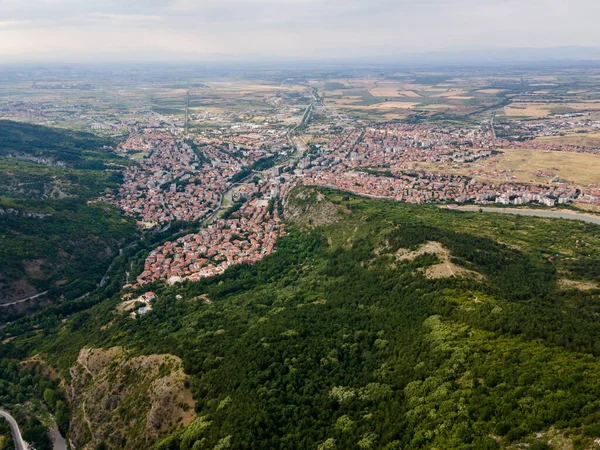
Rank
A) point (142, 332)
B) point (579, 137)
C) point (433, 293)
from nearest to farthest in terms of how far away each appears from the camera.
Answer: point (433, 293), point (142, 332), point (579, 137)

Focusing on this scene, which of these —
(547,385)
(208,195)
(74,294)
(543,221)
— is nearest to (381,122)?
(208,195)

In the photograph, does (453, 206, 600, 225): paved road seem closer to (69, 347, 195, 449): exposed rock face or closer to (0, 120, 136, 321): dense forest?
(69, 347, 195, 449): exposed rock face

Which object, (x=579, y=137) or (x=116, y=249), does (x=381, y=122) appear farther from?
(x=116, y=249)

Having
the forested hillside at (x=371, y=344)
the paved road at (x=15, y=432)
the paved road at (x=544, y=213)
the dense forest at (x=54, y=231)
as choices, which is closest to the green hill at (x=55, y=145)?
the dense forest at (x=54, y=231)

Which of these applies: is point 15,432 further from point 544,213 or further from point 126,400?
point 544,213

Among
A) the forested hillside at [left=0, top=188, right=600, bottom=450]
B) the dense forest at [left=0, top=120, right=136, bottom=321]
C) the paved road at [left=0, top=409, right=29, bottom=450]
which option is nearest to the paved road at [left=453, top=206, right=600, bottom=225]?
the forested hillside at [left=0, top=188, right=600, bottom=450]

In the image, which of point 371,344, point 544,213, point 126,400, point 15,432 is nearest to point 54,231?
point 15,432
